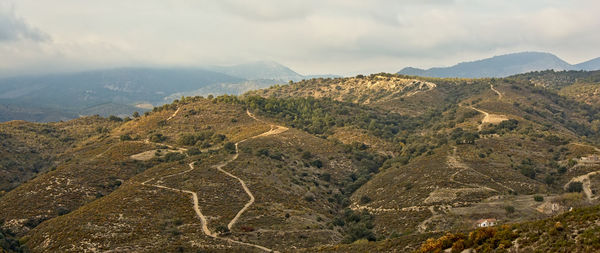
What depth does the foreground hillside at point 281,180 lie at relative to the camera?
156 feet

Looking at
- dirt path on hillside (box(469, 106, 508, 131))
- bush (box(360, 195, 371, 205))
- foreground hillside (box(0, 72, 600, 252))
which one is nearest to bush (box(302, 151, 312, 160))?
foreground hillside (box(0, 72, 600, 252))

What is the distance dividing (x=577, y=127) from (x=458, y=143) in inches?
3191

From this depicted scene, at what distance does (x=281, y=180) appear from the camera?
245ft

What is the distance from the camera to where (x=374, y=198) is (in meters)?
71.4

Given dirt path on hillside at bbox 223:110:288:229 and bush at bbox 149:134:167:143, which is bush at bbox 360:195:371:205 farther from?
bush at bbox 149:134:167:143

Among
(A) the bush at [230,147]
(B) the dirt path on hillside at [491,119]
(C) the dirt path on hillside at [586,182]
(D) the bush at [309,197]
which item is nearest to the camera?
(C) the dirt path on hillside at [586,182]

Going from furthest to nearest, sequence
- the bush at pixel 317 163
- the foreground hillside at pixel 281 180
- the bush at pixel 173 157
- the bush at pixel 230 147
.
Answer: the bush at pixel 230 147 → the bush at pixel 317 163 → the bush at pixel 173 157 → the foreground hillside at pixel 281 180

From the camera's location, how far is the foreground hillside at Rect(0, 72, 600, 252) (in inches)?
1870

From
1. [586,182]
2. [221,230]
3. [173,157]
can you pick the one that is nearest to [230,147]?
[173,157]

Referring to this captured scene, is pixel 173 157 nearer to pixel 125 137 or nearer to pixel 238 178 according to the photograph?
pixel 238 178

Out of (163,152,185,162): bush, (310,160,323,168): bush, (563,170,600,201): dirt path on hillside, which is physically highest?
(563,170,600,201): dirt path on hillside

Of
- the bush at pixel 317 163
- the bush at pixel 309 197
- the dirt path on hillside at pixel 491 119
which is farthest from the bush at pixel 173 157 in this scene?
the dirt path on hillside at pixel 491 119

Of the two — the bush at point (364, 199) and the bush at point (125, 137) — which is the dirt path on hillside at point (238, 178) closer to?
the bush at point (364, 199)

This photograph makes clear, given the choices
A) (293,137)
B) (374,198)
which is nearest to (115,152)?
(293,137)
